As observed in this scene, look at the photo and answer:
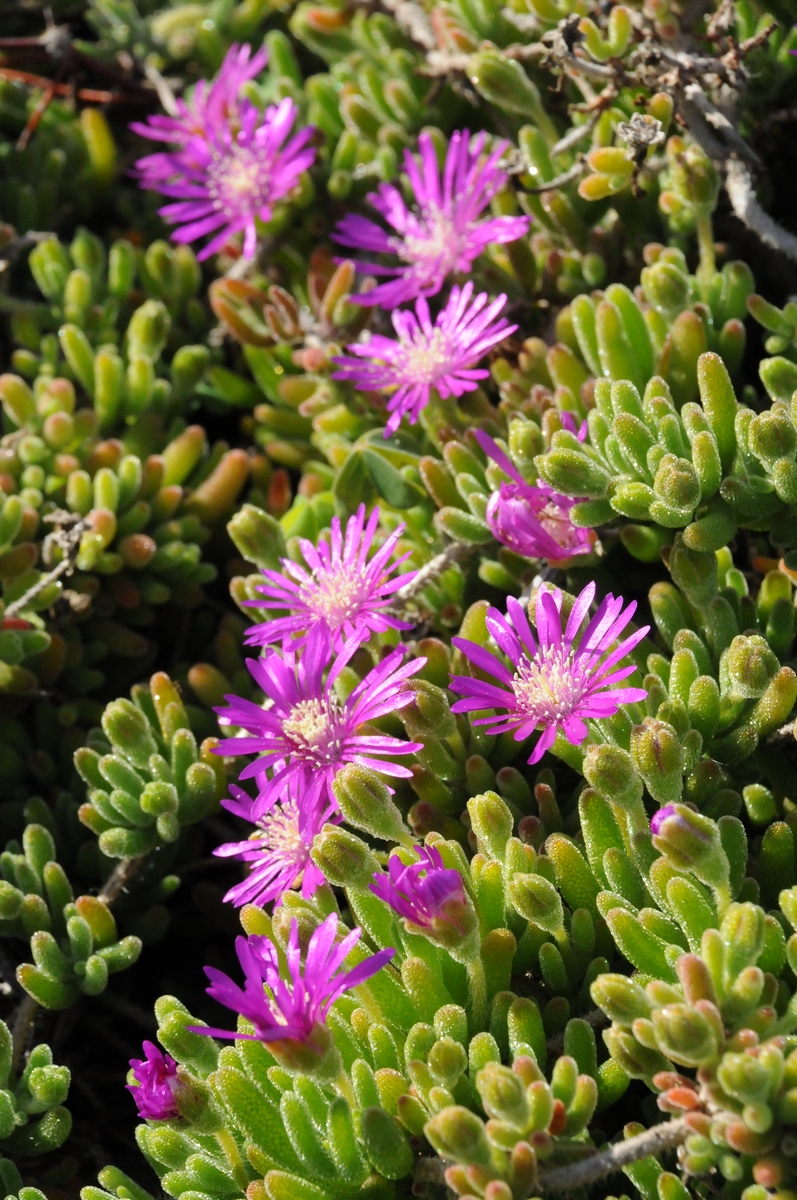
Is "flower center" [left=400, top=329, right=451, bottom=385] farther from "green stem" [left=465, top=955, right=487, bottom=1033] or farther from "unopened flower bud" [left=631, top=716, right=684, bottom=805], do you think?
"green stem" [left=465, top=955, right=487, bottom=1033]

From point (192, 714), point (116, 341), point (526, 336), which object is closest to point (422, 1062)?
point (192, 714)

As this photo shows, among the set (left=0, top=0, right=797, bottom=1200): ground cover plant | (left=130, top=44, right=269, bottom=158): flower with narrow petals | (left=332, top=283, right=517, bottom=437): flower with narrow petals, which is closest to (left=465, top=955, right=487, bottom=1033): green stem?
(left=0, top=0, right=797, bottom=1200): ground cover plant

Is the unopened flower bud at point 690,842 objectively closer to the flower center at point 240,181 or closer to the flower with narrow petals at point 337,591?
the flower with narrow petals at point 337,591

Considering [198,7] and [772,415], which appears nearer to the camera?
[772,415]

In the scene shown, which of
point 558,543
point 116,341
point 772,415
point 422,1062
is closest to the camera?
point 422,1062

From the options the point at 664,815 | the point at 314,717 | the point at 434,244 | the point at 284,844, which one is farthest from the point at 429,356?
the point at 664,815

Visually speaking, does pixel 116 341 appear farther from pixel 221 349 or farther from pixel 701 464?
pixel 701 464

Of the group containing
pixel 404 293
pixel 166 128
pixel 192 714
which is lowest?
pixel 192 714

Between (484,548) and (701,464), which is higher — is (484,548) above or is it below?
below
